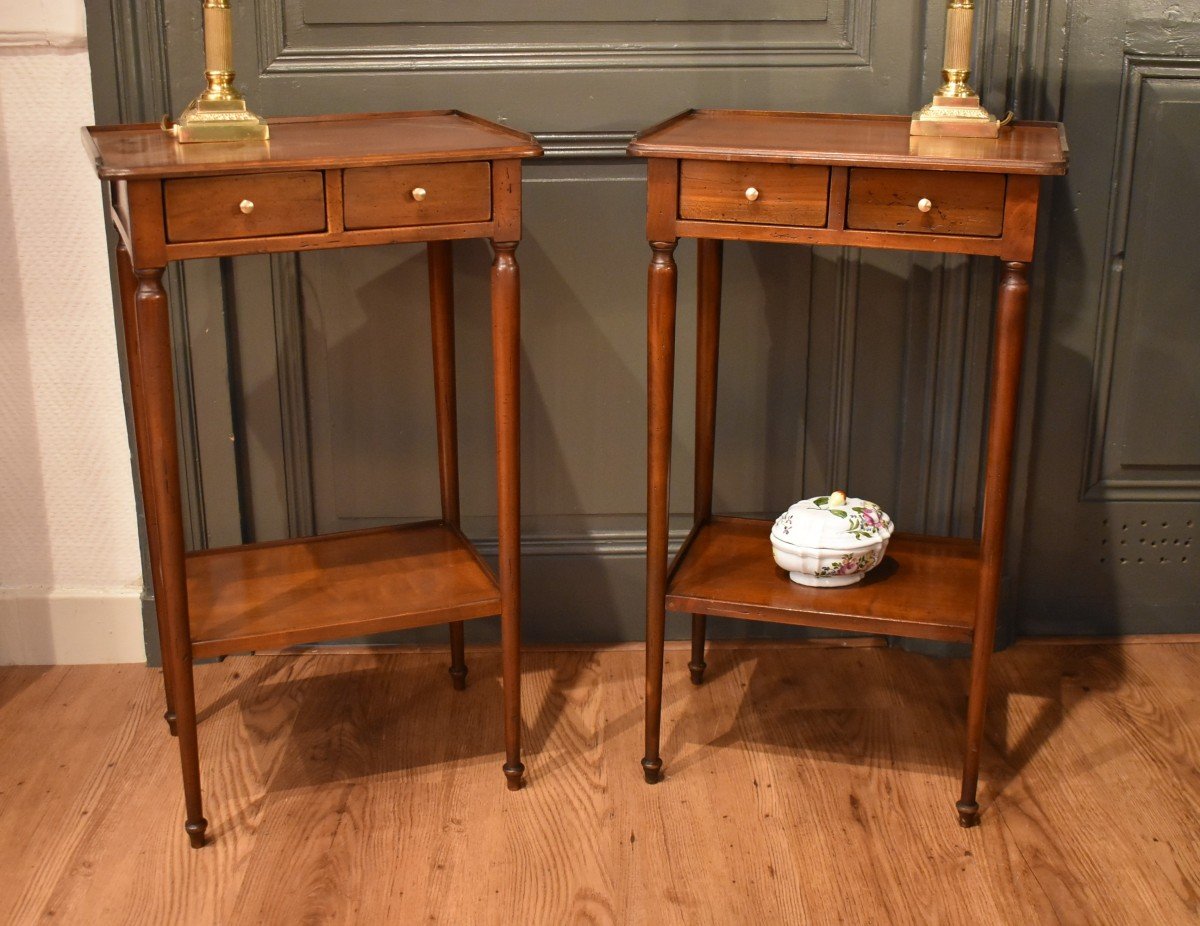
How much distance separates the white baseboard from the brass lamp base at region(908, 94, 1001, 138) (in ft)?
5.88

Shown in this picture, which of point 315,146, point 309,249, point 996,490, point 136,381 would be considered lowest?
point 996,490

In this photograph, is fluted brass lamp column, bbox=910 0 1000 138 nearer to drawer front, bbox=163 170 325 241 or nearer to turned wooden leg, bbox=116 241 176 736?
drawer front, bbox=163 170 325 241

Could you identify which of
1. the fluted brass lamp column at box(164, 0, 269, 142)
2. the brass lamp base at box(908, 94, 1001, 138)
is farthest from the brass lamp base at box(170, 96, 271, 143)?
the brass lamp base at box(908, 94, 1001, 138)

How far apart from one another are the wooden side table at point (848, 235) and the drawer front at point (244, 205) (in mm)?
487

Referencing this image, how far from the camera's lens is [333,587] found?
236cm

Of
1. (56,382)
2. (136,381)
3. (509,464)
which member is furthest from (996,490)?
(56,382)

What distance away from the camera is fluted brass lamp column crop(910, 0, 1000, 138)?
7.19 feet

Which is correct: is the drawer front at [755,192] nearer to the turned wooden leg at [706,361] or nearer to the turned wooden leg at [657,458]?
the turned wooden leg at [657,458]

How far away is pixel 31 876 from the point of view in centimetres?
213

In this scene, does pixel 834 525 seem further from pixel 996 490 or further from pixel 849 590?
pixel 996 490

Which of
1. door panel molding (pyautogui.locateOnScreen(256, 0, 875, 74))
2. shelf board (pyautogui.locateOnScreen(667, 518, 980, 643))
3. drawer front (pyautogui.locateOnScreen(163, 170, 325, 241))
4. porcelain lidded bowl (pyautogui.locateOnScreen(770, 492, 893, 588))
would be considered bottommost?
shelf board (pyautogui.locateOnScreen(667, 518, 980, 643))

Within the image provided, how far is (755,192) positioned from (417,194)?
0.51 metres

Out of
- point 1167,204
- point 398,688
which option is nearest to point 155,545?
point 398,688

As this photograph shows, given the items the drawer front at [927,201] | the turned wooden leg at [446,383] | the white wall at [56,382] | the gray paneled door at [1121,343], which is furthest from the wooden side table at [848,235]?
the white wall at [56,382]
